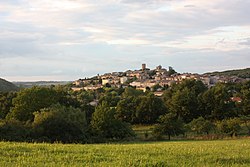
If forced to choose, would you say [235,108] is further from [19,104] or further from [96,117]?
[19,104]

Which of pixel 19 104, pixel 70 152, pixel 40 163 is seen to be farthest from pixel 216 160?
pixel 19 104

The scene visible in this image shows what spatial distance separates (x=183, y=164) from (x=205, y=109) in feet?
219

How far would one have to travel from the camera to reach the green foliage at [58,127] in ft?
135

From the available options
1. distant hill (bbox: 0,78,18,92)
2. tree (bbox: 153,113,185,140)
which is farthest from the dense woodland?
distant hill (bbox: 0,78,18,92)

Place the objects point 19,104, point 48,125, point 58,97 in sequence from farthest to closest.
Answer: point 58,97 → point 19,104 → point 48,125

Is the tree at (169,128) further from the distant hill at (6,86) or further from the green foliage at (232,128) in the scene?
the distant hill at (6,86)

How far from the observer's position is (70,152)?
14102mm

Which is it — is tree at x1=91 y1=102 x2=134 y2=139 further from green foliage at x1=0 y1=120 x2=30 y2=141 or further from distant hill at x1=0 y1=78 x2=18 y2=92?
distant hill at x1=0 y1=78 x2=18 y2=92

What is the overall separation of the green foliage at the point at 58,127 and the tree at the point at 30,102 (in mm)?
11959

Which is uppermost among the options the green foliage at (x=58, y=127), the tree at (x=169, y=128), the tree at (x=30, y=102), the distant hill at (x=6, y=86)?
the distant hill at (x=6, y=86)

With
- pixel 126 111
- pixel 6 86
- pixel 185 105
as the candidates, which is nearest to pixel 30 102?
pixel 126 111

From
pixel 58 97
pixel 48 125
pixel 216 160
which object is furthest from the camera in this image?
pixel 58 97

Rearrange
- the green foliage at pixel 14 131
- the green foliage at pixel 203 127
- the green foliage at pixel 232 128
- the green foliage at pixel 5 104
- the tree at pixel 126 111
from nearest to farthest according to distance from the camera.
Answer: the green foliage at pixel 14 131
the green foliage at pixel 232 128
the green foliage at pixel 203 127
the green foliage at pixel 5 104
the tree at pixel 126 111

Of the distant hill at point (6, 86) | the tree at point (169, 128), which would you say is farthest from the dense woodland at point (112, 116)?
the distant hill at point (6, 86)
